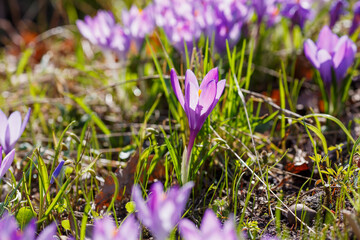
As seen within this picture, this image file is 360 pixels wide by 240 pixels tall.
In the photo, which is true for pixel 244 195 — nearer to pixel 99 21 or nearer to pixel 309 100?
pixel 309 100

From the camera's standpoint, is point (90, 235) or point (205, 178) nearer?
point (90, 235)

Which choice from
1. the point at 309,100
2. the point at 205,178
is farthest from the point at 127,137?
the point at 309,100

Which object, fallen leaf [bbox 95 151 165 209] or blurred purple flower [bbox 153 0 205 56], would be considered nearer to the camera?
fallen leaf [bbox 95 151 165 209]

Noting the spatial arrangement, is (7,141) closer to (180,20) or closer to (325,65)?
(180,20)

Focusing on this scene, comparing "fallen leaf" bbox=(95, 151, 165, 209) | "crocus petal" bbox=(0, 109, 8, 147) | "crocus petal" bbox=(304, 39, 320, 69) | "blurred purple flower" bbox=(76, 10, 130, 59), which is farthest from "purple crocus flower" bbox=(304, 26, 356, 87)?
"crocus petal" bbox=(0, 109, 8, 147)

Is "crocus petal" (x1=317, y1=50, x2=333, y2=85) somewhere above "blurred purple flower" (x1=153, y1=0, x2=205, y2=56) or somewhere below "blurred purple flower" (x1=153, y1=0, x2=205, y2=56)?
below

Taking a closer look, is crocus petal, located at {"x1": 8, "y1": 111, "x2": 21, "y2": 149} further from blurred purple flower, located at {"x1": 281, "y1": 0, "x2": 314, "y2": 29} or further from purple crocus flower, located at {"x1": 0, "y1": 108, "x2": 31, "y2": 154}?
blurred purple flower, located at {"x1": 281, "y1": 0, "x2": 314, "y2": 29}

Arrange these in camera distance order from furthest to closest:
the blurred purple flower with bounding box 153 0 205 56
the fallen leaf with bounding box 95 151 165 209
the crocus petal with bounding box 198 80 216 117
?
the blurred purple flower with bounding box 153 0 205 56, the fallen leaf with bounding box 95 151 165 209, the crocus petal with bounding box 198 80 216 117
